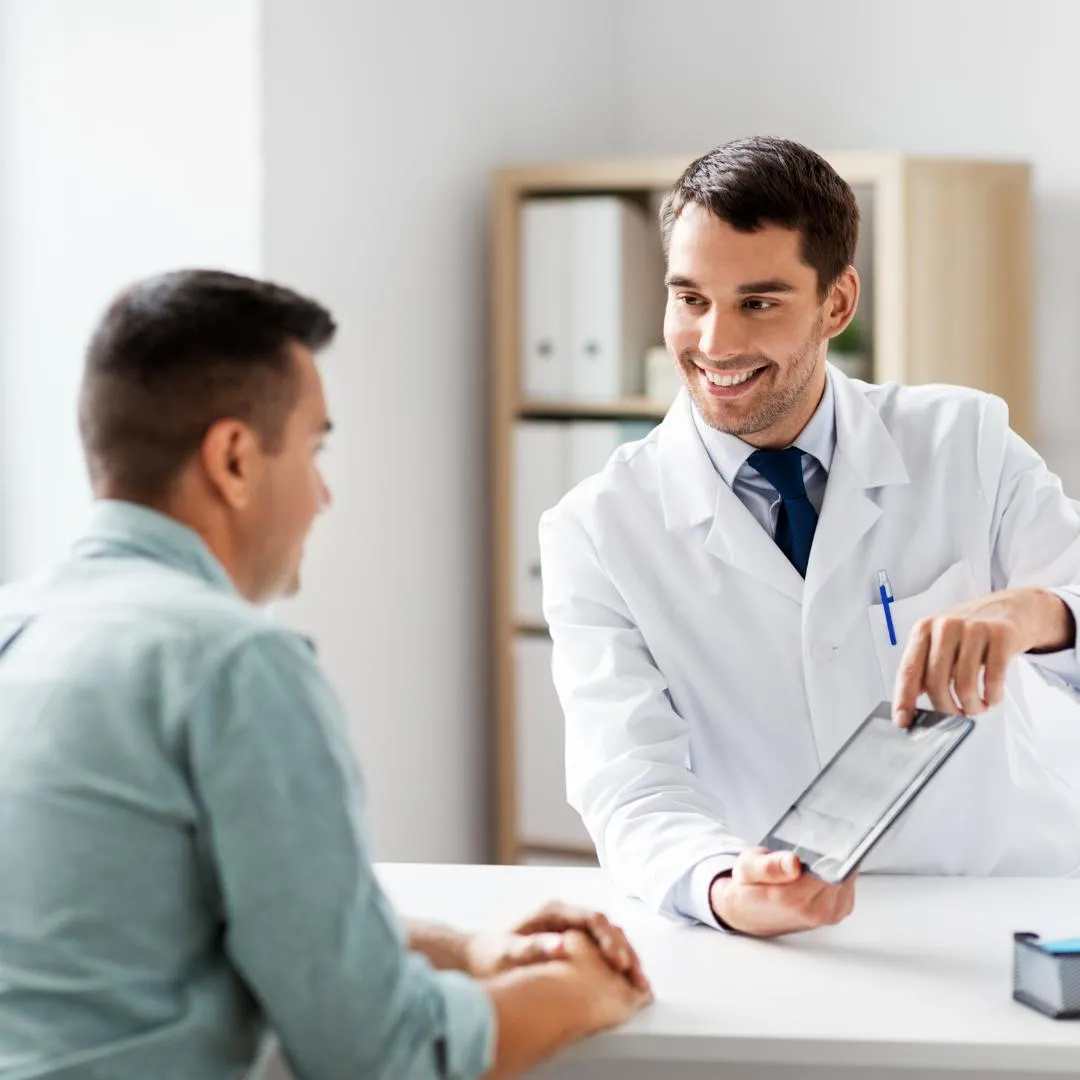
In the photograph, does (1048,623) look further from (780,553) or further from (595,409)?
(595,409)

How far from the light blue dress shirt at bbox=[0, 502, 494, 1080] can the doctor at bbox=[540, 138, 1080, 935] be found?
0.71 metres

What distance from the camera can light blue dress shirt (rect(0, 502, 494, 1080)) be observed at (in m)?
0.99

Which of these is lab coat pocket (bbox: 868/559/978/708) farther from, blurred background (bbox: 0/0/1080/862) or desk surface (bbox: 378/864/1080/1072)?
blurred background (bbox: 0/0/1080/862)

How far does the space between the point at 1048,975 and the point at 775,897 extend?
0.26m

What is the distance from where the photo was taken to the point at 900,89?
3551mm

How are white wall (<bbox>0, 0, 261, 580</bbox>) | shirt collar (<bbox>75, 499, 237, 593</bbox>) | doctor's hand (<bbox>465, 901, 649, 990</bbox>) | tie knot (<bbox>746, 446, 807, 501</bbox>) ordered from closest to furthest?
shirt collar (<bbox>75, 499, 237, 593</bbox>) < doctor's hand (<bbox>465, 901, 649, 990</bbox>) < tie knot (<bbox>746, 446, 807, 501</bbox>) < white wall (<bbox>0, 0, 261, 580</bbox>)

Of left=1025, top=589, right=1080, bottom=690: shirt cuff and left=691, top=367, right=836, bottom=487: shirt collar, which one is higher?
left=691, top=367, right=836, bottom=487: shirt collar

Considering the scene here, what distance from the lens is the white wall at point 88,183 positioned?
2850 millimetres

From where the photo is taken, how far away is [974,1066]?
118 centimetres

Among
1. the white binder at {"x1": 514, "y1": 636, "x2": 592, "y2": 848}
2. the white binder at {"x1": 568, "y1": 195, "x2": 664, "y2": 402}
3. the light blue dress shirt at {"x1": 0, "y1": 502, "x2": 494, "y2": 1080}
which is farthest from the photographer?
the white binder at {"x1": 514, "y1": 636, "x2": 592, "y2": 848}

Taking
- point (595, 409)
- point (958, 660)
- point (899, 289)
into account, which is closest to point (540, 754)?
point (595, 409)

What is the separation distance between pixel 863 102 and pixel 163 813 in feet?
9.92

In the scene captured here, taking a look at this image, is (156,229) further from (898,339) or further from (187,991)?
(187,991)

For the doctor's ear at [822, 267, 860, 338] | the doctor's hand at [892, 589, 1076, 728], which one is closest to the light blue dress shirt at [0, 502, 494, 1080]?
the doctor's hand at [892, 589, 1076, 728]
